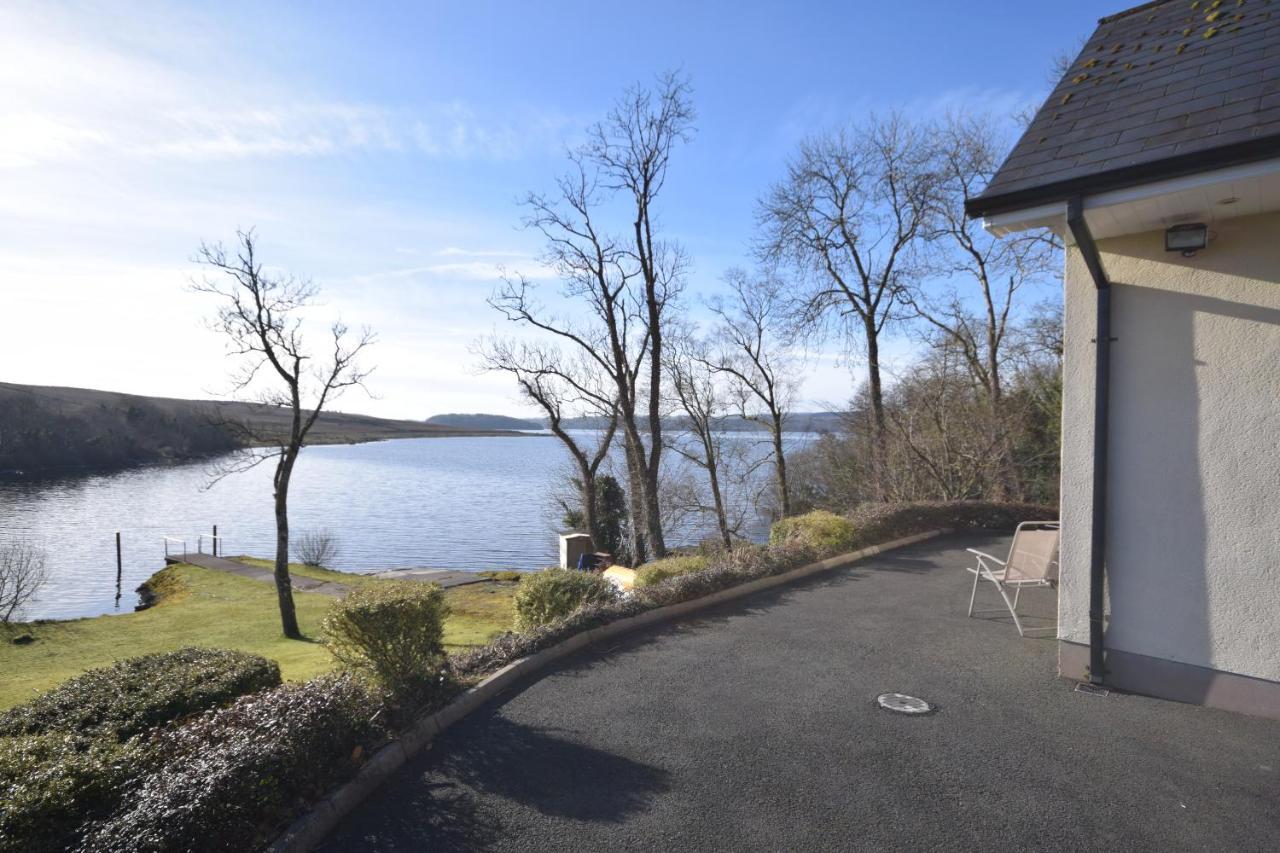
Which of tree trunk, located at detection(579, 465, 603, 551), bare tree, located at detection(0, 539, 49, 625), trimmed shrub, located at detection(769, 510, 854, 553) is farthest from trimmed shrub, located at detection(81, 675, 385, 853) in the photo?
bare tree, located at detection(0, 539, 49, 625)

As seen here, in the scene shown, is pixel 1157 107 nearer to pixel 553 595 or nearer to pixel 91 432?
pixel 553 595

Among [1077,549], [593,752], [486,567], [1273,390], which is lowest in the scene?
[486,567]

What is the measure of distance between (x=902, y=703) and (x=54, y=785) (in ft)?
15.6

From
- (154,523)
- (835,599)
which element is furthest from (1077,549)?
(154,523)

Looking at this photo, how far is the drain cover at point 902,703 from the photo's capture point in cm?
479

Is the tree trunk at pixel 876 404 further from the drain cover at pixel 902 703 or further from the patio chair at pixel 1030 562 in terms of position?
the drain cover at pixel 902 703

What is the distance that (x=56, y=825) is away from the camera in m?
2.92

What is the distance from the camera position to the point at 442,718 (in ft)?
15.4

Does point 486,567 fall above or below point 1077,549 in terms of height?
below

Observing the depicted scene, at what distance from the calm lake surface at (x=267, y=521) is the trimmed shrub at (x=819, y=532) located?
18361mm

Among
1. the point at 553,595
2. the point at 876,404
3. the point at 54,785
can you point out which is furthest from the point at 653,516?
the point at 54,785

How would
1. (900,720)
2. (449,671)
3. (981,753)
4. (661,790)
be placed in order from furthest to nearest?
(449,671)
(900,720)
(981,753)
(661,790)

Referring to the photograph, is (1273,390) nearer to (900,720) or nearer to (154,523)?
(900,720)

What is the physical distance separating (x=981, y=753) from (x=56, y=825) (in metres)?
4.63
